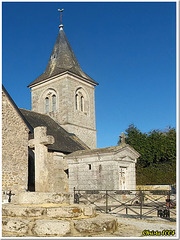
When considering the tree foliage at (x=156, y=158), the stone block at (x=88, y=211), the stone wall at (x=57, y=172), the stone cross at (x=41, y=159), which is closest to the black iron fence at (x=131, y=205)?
the stone cross at (x=41, y=159)

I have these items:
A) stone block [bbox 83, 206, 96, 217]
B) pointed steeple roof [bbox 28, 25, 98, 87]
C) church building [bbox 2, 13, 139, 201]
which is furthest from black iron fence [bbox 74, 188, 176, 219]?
pointed steeple roof [bbox 28, 25, 98, 87]

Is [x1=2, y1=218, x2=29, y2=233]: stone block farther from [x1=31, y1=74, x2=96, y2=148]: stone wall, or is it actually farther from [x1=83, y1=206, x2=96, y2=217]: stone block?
[x1=31, y1=74, x2=96, y2=148]: stone wall

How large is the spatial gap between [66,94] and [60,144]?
7316 millimetres

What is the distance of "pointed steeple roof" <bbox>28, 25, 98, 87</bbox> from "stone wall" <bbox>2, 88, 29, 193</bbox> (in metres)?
11.6

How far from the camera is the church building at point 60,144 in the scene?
12484 mm

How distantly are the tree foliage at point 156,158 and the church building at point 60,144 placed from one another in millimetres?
5336

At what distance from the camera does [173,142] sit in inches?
1009

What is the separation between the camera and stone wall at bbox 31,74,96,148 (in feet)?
76.4

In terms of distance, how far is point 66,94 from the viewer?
23.7 meters

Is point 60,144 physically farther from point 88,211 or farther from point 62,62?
point 88,211

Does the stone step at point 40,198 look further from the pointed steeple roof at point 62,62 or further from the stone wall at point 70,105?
the pointed steeple roof at point 62,62

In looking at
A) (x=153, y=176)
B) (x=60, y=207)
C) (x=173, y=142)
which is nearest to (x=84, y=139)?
(x=153, y=176)

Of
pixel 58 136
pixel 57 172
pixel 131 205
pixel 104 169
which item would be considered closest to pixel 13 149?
pixel 57 172

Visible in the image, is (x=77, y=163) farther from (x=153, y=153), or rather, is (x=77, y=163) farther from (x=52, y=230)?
(x=153, y=153)
